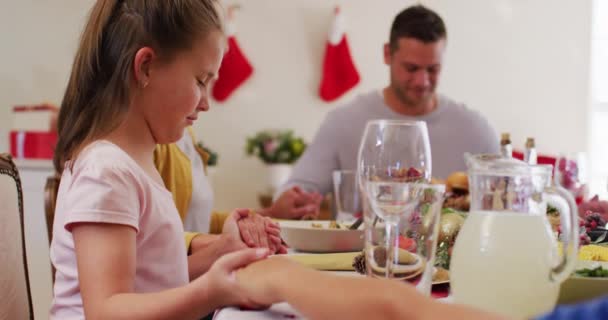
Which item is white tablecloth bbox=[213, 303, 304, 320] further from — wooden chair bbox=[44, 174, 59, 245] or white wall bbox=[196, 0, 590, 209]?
white wall bbox=[196, 0, 590, 209]

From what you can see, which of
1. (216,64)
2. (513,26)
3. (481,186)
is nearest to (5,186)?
(216,64)

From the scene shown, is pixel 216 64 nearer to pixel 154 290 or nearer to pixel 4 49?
pixel 154 290

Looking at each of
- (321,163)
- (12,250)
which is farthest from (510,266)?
(321,163)

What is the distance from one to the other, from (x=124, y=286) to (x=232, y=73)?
3.93 metres

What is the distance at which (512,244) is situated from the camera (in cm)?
67

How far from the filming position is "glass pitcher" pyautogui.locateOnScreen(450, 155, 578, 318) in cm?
67

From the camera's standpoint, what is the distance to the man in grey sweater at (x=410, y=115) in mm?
2627

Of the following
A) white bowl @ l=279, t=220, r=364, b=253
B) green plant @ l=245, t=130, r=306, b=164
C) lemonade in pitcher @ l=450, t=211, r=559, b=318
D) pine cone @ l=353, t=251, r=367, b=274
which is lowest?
green plant @ l=245, t=130, r=306, b=164

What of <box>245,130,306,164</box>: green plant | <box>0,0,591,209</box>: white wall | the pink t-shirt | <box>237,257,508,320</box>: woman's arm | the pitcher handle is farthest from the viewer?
<box>245,130,306,164</box>: green plant

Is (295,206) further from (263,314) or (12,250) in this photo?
(263,314)

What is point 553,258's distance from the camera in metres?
0.68

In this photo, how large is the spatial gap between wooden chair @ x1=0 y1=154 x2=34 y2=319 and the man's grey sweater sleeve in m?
1.52

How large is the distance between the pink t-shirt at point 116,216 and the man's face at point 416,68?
1.73m

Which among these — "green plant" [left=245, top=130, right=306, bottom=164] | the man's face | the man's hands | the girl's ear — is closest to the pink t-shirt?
the girl's ear
